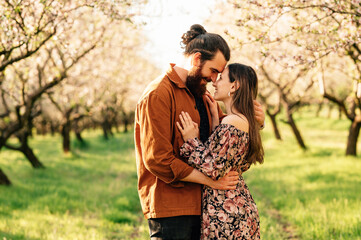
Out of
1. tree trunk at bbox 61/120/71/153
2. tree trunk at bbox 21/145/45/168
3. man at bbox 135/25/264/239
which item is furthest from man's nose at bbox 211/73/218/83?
tree trunk at bbox 61/120/71/153

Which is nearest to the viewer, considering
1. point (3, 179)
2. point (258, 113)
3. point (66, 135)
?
point (258, 113)

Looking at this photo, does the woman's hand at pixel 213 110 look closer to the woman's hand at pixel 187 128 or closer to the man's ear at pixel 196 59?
the woman's hand at pixel 187 128

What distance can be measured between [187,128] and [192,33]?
3.15 feet

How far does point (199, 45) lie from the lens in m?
3.29

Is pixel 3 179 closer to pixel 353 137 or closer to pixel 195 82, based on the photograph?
pixel 195 82

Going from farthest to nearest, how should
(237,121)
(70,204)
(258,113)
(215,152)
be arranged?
(70,204), (258,113), (237,121), (215,152)

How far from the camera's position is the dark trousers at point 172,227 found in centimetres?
307

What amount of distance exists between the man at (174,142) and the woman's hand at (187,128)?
6 centimetres

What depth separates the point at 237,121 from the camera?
3.23m

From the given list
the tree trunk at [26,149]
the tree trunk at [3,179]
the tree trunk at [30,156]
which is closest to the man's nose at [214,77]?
the tree trunk at [3,179]

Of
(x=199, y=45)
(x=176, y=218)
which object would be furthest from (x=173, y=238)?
(x=199, y=45)

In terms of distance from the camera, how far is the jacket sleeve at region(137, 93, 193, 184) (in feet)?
9.82

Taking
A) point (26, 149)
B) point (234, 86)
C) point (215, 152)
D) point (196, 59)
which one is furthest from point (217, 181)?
point (26, 149)

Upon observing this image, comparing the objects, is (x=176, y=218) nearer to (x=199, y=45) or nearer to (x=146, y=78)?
(x=199, y=45)
